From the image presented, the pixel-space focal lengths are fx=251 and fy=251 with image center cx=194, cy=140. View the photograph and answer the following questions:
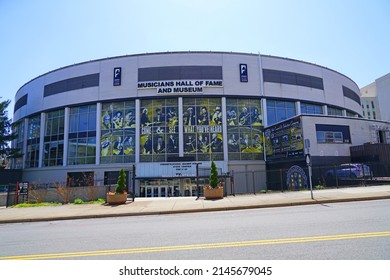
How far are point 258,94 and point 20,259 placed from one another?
105 feet

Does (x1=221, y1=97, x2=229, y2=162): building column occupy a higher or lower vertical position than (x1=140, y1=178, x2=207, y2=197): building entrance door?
higher

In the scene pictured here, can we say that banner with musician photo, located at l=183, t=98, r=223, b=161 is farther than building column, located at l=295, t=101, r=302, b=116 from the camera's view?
No

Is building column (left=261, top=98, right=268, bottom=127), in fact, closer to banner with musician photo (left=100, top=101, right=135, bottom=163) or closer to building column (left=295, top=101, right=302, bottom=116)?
building column (left=295, top=101, right=302, bottom=116)

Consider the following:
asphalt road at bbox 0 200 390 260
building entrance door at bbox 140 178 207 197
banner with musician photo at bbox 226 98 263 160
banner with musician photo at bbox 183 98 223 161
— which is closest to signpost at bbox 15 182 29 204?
building entrance door at bbox 140 178 207 197

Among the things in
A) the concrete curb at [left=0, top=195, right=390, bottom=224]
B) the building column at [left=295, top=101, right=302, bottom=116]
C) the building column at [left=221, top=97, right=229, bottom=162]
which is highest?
the building column at [left=295, top=101, right=302, bottom=116]

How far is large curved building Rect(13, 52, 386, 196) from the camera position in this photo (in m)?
31.8

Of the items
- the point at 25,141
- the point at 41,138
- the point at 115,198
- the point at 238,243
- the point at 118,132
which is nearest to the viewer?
the point at 238,243

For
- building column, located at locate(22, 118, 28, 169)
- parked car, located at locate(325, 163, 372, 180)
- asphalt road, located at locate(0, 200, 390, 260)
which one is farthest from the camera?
building column, located at locate(22, 118, 28, 169)

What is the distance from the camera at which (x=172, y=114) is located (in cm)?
3291

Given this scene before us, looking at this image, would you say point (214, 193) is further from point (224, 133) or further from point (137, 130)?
point (137, 130)

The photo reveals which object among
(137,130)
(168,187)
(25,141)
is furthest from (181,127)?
(25,141)

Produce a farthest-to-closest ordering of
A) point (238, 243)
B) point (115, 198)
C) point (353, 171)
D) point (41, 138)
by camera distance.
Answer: point (41, 138)
point (353, 171)
point (115, 198)
point (238, 243)

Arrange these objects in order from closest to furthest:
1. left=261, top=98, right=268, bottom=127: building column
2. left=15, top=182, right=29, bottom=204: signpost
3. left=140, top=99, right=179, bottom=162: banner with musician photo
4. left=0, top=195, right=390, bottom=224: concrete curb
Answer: left=0, top=195, right=390, bottom=224: concrete curb
left=15, top=182, right=29, bottom=204: signpost
left=140, top=99, right=179, bottom=162: banner with musician photo
left=261, top=98, right=268, bottom=127: building column

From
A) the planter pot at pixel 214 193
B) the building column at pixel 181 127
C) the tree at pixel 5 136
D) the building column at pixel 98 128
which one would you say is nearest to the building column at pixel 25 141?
the tree at pixel 5 136
